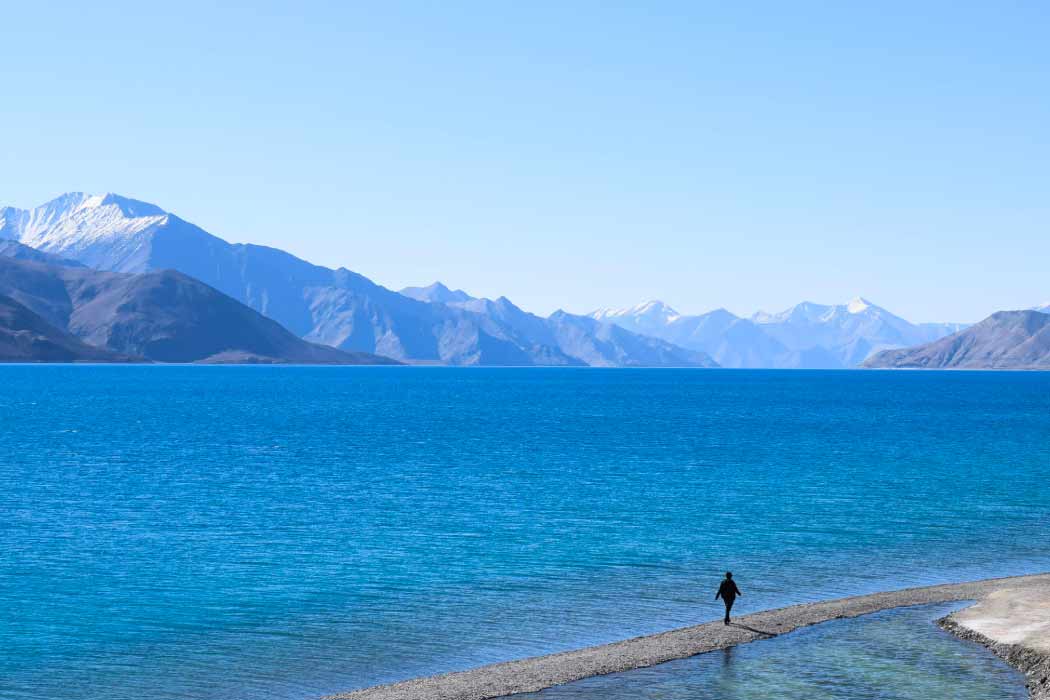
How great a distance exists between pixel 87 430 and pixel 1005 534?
12269cm

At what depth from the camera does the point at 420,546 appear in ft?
204

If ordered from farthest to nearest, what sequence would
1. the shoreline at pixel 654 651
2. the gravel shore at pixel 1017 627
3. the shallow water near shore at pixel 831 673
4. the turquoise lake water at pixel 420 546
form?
the turquoise lake water at pixel 420 546 < the gravel shore at pixel 1017 627 < the shoreline at pixel 654 651 < the shallow water near shore at pixel 831 673

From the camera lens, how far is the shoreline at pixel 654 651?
1383 inches

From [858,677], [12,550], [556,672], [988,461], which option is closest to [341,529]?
[12,550]

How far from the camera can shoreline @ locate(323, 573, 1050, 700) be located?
35.1m

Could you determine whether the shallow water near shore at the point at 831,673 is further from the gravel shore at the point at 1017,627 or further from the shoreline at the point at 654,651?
the shoreline at the point at 654,651

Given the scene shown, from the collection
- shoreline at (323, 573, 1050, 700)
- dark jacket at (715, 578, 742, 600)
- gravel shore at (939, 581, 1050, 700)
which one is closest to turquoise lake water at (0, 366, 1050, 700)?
shoreline at (323, 573, 1050, 700)

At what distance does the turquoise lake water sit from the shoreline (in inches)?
63.7

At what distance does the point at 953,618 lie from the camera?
4447 cm

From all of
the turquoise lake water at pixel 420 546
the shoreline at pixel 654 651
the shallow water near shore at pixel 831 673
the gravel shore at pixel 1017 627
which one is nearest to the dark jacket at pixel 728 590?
the shoreline at pixel 654 651

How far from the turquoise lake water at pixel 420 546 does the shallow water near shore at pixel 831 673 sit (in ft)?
5.52

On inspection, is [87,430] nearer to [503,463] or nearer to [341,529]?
[503,463]

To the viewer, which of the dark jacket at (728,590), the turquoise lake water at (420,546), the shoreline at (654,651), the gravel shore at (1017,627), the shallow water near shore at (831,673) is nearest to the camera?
the shallow water near shore at (831,673)

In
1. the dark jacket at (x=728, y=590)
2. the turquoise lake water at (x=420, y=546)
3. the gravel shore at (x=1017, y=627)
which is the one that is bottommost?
the turquoise lake water at (x=420, y=546)
